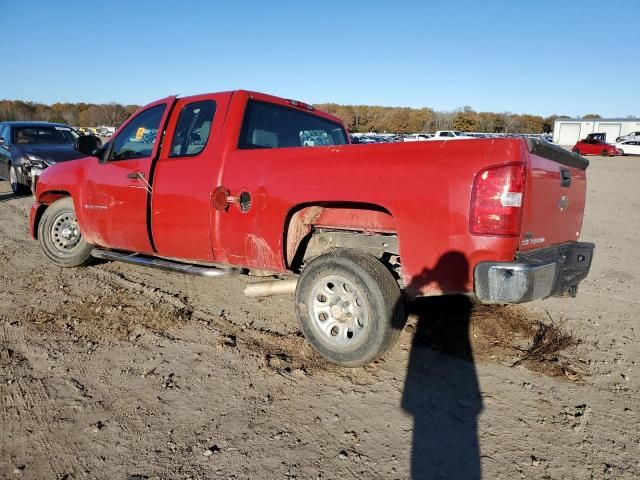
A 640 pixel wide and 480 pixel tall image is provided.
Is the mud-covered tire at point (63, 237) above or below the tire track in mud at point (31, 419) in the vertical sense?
above

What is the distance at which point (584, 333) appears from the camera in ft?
12.9

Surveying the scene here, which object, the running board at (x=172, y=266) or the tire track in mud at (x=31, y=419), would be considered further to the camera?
the running board at (x=172, y=266)

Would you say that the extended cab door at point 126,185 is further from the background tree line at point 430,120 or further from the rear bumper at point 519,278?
the background tree line at point 430,120

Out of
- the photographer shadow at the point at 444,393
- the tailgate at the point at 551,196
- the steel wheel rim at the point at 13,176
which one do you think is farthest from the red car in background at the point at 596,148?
the photographer shadow at the point at 444,393

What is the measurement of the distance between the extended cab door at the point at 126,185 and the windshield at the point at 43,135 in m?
8.01

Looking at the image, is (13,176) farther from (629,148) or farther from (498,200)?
(629,148)

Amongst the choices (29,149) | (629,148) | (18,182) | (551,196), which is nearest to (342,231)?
(551,196)

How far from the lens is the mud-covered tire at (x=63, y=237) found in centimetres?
538

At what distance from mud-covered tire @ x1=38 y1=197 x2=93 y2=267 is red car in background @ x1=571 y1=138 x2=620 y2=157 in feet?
125

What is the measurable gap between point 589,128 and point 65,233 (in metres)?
72.4

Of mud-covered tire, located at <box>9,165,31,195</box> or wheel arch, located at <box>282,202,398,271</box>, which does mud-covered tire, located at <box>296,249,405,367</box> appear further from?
mud-covered tire, located at <box>9,165,31,195</box>

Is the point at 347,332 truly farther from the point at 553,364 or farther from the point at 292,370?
the point at 553,364

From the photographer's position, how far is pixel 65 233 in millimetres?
5453

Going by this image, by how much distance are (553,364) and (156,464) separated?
278 centimetres
